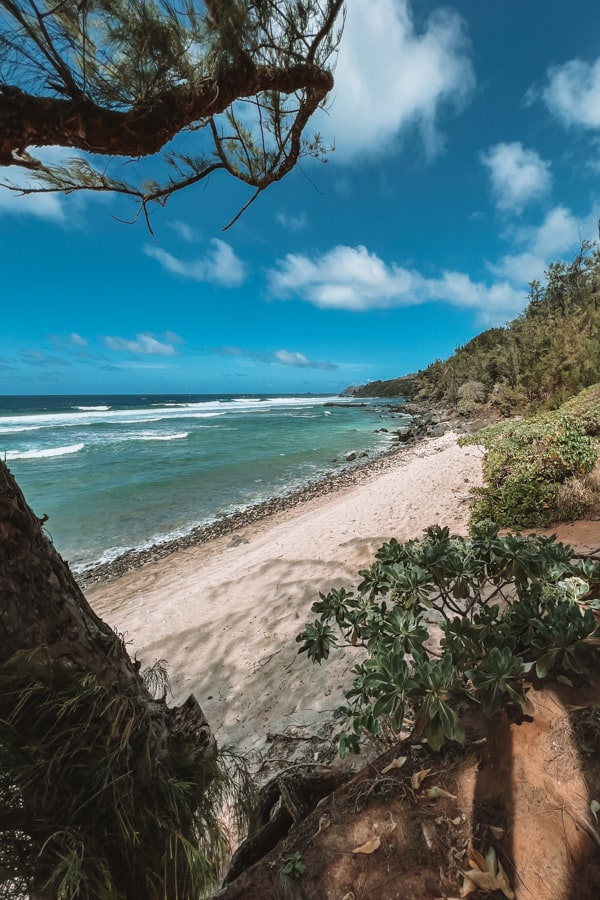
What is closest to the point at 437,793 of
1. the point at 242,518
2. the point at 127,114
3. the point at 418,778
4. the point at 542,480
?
the point at 418,778

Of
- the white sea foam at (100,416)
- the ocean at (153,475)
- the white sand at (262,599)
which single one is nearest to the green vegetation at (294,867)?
the white sand at (262,599)

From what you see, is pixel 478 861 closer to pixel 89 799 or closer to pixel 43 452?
pixel 89 799

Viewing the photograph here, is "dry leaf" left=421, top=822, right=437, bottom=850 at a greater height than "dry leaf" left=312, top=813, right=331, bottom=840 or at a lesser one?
greater

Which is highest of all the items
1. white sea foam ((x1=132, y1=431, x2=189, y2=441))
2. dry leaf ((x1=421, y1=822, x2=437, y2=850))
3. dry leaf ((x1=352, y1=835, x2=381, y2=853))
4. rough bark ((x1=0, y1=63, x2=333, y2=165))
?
rough bark ((x1=0, y1=63, x2=333, y2=165))

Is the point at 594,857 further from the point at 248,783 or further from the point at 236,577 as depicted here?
the point at 236,577

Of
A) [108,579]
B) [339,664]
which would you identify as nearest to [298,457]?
[108,579]

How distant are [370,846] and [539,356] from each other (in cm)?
1951

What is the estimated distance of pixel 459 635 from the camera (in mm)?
1773

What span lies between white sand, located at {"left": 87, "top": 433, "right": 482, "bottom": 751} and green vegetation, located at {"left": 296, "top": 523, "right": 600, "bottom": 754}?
1.45 metres

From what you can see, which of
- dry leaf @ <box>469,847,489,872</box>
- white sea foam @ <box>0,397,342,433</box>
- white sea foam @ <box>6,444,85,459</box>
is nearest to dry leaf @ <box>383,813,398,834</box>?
dry leaf @ <box>469,847,489,872</box>

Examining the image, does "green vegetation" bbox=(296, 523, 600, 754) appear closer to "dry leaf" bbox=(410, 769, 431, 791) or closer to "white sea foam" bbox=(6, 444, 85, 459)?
"dry leaf" bbox=(410, 769, 431, 791)

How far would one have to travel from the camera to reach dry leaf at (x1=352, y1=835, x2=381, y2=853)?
131 centimetres

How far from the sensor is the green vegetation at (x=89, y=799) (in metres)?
1.15

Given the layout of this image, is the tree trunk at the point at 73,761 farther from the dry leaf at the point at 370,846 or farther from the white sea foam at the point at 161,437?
the white sea foam at the point at 161,437
